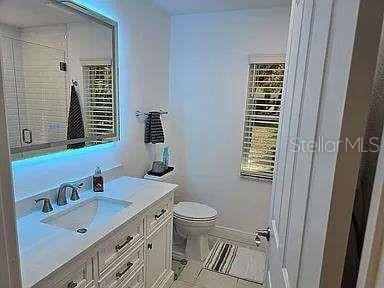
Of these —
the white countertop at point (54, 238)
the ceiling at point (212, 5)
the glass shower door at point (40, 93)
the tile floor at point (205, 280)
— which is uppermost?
the ceiling at point (212, 5)

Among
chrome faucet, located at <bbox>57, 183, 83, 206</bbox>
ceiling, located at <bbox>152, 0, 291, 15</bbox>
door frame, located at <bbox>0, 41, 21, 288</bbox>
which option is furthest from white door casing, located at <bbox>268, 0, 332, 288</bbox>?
ceiling, located at <bbox>152, 0, 291, 15</bbox>

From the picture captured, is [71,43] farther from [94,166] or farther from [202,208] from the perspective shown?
[202,208]

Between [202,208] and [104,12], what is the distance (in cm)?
190

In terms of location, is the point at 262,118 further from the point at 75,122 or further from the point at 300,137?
the point at 300,137

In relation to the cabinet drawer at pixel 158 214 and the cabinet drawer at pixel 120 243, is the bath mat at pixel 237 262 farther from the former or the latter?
the cabinet drawer at pixel 120 243

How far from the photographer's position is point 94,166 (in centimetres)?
191

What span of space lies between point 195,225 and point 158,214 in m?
0.67

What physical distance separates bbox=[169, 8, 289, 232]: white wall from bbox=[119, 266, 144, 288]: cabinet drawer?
1.37 metres

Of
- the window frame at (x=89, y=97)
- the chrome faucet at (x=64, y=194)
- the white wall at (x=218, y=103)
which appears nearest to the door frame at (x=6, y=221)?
the chrome faucet at (x=64, y=194)

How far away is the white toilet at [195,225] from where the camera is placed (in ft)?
7.79

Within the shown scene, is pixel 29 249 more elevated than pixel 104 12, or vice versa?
pixel 104 12

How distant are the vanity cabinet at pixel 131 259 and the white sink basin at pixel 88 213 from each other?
0.66 ft

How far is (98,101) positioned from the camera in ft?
6.34

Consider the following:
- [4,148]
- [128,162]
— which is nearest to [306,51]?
[4,148]
